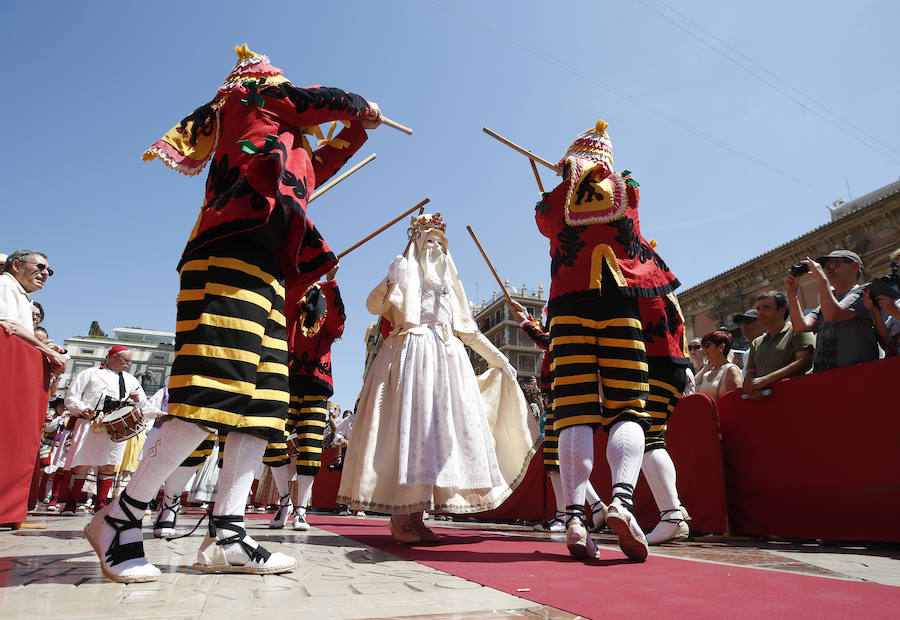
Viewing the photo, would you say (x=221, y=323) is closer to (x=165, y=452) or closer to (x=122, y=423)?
(x=165, y=452)

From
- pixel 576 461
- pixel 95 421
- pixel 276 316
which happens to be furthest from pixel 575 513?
pixel 95 421

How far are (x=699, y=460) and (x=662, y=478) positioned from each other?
4.45 ft

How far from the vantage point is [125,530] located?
1872mm

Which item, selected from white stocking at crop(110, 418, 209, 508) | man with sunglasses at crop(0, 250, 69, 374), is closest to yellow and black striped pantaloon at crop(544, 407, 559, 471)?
white stocking at crop(110, 418, 209, 508)

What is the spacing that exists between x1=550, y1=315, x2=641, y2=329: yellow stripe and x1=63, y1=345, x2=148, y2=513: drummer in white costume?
5470 mm

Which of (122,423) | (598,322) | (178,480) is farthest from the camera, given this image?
(122,423)

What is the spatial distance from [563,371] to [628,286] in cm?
60

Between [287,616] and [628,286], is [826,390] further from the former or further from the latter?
[287,616]

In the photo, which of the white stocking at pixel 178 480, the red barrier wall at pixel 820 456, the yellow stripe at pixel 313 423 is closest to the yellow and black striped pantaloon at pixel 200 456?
the white stocking at pixel 178 480

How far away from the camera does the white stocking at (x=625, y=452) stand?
8.79 feet

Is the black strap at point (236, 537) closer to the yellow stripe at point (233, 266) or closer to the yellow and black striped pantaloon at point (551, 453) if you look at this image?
the yellow stripe at point (233, 266)

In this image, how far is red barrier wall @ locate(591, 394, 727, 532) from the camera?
423cm

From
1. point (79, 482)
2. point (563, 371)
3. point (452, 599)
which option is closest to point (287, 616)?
point (452, 599)

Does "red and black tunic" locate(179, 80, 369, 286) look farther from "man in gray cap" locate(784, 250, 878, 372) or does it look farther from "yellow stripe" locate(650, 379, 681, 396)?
"man in gray cap" locate(784, 250, 878, 372)
